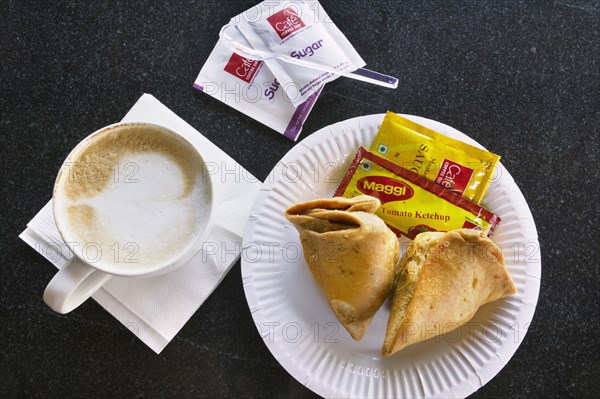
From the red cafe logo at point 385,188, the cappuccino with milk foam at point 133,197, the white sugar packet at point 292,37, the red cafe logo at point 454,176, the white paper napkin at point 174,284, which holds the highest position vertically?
the white sugar packet at point 292,37

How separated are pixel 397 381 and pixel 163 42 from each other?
761 millimetres

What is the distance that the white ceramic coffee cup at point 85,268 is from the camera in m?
0.78

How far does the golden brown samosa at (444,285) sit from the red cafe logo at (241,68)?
470 mm

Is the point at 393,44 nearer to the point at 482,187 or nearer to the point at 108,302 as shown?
the point at 482,187

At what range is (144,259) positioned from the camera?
2.71ft

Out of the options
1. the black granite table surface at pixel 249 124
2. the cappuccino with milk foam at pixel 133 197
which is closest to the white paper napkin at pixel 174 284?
the black granite table surface at pixel 249 124

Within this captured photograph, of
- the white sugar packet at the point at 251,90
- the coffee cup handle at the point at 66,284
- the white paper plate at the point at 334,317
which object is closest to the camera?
the coffee cup handle at the point at 66,284

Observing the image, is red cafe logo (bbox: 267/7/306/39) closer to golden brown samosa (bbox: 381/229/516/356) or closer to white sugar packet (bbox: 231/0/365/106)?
white sugar packet (bbox: 231/0/365/106)

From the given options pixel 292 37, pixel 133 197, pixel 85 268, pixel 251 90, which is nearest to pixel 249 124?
pixel 251 90

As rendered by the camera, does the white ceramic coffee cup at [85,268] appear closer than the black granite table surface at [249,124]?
Yes

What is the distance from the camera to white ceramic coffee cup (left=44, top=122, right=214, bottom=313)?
0.78 meters

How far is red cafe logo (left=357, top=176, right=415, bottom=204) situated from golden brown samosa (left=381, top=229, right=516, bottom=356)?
0.12m

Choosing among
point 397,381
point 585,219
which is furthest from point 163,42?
point 585,219

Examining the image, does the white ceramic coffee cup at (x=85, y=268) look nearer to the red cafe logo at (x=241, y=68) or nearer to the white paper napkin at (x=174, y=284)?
the white paper napkin at (x=174, y=284)
